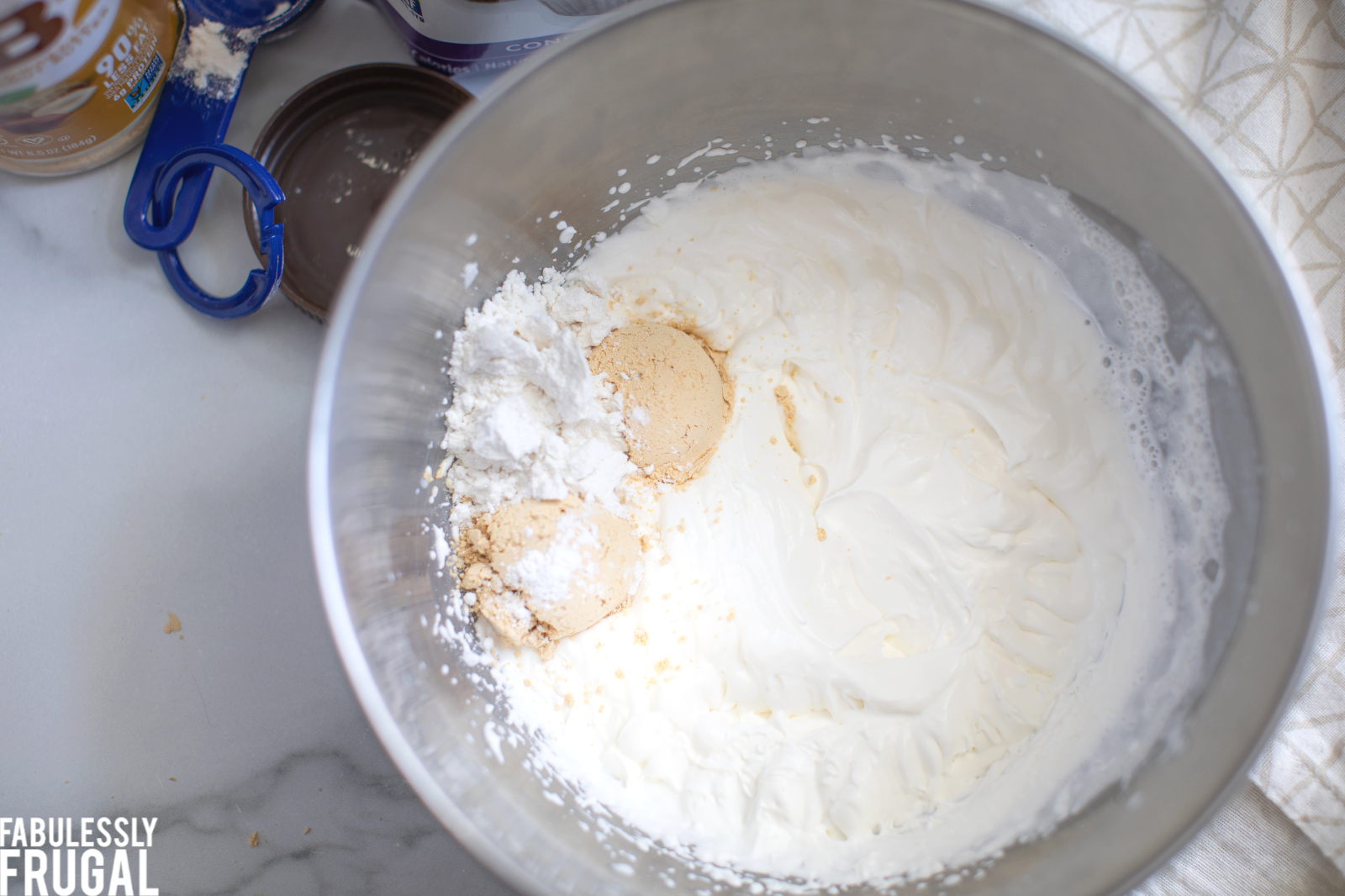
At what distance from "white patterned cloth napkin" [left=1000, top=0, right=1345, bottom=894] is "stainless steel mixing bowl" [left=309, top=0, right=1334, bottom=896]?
0.96ft

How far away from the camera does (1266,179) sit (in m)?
1.10

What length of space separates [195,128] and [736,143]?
2.78ft

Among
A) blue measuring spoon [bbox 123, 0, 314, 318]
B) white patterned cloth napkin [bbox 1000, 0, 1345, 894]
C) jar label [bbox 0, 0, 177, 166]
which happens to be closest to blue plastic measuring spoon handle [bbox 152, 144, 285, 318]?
blue measuring spoon [bbox 123, 0, 314, 318]

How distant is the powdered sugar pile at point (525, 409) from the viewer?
3.32 ft

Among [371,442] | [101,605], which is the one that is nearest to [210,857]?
[101,605]

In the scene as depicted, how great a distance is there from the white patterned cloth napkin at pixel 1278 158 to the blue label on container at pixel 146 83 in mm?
1301

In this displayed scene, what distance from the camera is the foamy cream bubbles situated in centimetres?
104

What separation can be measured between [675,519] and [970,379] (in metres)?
0.50

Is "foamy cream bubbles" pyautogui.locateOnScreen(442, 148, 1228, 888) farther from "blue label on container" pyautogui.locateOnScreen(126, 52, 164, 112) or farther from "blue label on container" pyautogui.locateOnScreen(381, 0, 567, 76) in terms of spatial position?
"blue label on container" pyautogui.locateOnScreen(126, 52, 164, 112)

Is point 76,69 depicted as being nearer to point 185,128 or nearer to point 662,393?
point 185,128

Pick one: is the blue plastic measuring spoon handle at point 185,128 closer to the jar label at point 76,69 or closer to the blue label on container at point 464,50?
the jar label at point 76,69

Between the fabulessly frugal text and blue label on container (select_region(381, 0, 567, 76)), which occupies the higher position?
blue label on container (select_region(381, 0, 567, 76))

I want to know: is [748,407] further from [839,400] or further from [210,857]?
[210,857]

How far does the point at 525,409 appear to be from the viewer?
1.03 m
